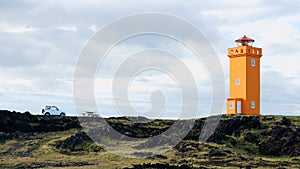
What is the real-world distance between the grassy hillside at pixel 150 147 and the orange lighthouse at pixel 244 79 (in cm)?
609

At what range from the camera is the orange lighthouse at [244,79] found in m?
67.2

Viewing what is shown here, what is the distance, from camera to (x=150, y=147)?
50.9 metres

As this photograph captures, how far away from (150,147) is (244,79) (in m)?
21.9

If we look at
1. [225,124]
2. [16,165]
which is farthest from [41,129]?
[225,124]

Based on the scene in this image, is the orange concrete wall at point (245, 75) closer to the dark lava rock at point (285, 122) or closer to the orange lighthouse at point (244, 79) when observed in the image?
the orange lighthouse at point (244, 79)

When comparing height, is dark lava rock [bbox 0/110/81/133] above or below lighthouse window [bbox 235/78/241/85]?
below

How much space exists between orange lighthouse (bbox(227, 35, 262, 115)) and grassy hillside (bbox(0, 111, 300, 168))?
240 inches

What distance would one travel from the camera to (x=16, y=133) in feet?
179

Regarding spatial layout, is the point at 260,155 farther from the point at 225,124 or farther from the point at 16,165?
the point at 16,165

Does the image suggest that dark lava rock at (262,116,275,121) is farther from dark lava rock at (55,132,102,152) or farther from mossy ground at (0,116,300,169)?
dark lava rock at (55,132,102,152)

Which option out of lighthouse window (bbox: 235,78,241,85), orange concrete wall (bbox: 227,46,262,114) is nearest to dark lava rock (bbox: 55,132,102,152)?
orange concrete wall (bbox: 227,46,262,114)

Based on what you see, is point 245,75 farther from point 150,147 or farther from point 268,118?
point 150,147

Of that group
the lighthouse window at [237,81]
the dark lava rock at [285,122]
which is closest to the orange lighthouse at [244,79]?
the lighthouse window at [237,81]

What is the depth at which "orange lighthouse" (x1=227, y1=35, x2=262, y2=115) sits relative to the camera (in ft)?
221
